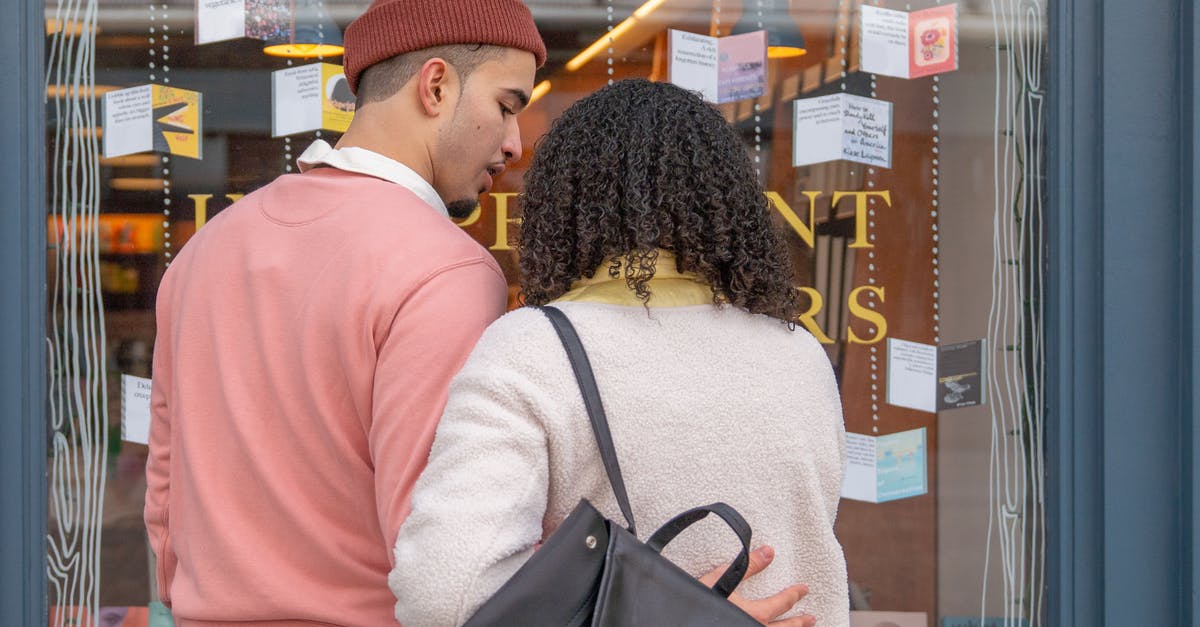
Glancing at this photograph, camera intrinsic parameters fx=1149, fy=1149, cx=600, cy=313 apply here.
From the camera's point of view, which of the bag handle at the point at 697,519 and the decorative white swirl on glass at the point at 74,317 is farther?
the decorative white swirl on glass at the point at 74,317

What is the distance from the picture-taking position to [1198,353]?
103 inches

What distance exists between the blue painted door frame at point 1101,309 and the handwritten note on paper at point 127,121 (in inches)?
6.1

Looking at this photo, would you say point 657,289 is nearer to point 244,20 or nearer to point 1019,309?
point 1019,309

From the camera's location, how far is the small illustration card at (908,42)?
2877 mm

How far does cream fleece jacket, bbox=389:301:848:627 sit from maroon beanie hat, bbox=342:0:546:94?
59cm

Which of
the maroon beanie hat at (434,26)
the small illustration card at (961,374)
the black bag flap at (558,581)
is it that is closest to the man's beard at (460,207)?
the maroon beanie hat at (434,26)

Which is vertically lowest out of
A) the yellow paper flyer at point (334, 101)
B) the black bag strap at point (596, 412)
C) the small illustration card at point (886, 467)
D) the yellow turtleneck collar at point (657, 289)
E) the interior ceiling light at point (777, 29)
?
the small illustration card at point (886, 467)

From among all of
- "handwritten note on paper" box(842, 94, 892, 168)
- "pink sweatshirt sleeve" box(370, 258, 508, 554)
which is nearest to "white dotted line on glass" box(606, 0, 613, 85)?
"handwritten note on paper" box(842, 94, 892, 168)

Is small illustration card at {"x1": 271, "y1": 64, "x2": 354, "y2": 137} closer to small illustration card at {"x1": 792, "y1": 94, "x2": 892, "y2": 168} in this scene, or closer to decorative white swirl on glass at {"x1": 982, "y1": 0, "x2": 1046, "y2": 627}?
small illustration card at {"x1": 792, "y1": 94, "x2": 892, "y2": 168}

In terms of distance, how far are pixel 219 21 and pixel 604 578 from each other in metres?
2.12

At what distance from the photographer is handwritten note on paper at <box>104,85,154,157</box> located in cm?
287

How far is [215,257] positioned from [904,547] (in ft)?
6.41

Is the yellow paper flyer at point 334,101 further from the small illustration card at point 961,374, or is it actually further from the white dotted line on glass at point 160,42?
the small illustration card at point 961,374

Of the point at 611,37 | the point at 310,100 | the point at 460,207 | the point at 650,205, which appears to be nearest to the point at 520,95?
the point at 460,207
